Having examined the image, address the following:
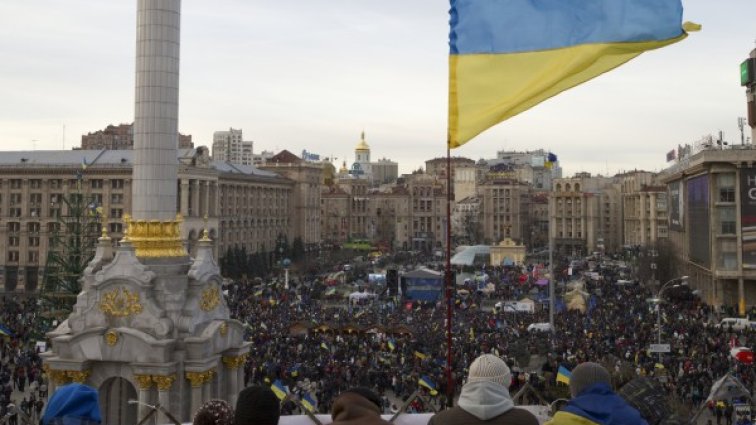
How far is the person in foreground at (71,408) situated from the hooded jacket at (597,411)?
144 inches

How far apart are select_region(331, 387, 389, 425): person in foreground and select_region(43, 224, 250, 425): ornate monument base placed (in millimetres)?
12778

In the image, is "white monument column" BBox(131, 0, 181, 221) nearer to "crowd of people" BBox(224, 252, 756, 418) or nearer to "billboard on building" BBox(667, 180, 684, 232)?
"crowd of people" BBox(224, 252, 756, 418)

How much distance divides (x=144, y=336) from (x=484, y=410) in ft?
46.3

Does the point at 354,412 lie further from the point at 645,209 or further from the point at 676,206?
the point at 645,209

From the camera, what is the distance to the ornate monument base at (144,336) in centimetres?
1738

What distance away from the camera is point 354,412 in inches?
192

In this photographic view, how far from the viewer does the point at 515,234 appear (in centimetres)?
13462

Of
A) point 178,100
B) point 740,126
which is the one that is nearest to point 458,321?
point 178,100

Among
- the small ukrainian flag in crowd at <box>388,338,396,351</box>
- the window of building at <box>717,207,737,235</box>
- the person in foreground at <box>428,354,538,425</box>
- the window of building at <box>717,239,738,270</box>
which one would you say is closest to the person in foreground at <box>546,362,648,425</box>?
the person in foreground at <box>428,354,538,425</box>

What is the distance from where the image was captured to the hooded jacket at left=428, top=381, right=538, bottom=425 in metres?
4.60

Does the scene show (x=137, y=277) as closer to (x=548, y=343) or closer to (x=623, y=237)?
(x=548, y=343)

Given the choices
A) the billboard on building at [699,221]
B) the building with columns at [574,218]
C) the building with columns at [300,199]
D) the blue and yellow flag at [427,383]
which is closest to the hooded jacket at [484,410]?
the blue and yellow flag at [427,383]

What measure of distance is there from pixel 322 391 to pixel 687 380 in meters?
12.3

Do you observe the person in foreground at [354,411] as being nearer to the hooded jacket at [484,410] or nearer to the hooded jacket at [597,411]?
the hooded jacket at [484,410]
